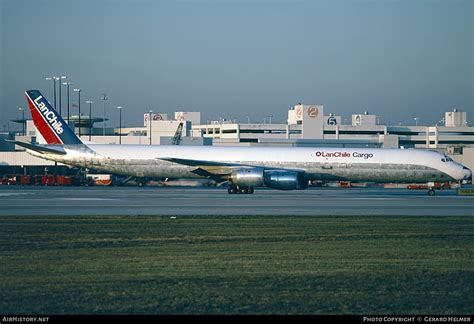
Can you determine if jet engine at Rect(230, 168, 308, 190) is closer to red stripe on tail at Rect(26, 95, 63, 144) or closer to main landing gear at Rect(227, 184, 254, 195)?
main landing gear at Rect(227, 184, 254, 195)

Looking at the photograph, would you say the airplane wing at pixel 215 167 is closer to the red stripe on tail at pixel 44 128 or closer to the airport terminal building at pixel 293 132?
the red stripe on tail at pixel 44 128

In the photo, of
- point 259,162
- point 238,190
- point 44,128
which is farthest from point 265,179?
point 44,128

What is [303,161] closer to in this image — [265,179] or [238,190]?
[265,179]

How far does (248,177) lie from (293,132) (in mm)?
86745

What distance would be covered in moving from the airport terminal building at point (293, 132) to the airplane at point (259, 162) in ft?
99.7

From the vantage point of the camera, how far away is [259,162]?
5381 centimetres

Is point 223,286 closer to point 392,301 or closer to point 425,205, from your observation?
point 392,301

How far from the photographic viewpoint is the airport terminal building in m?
97.5

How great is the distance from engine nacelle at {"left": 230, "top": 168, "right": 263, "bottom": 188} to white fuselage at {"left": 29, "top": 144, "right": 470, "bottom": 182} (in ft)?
9.97

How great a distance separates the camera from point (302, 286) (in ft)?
46.8

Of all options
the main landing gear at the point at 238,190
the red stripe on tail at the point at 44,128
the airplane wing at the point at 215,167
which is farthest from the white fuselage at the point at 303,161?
the red stripe on tail at the point at 44,128

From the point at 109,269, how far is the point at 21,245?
5128 mm

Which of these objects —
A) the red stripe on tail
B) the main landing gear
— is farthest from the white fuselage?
the red stripe on tail
